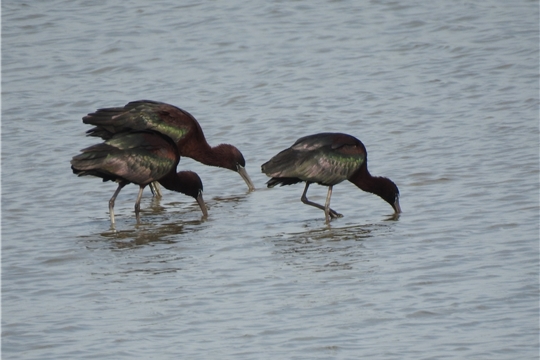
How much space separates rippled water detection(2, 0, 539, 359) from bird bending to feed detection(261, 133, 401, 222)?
261 mm

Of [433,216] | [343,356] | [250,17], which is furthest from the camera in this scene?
[250,17]

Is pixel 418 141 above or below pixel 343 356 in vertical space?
below

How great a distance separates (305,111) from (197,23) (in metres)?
6.15

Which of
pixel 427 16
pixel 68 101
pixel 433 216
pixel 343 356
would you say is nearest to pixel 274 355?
pixel 343 356

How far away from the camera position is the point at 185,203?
12.2m

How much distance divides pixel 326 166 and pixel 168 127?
2206 mm

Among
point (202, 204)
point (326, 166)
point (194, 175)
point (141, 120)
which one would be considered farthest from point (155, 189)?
point (326, 166)

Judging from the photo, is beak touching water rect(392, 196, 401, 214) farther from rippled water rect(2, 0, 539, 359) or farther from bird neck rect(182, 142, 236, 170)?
bird neck rect(182, 142, 236, 170)

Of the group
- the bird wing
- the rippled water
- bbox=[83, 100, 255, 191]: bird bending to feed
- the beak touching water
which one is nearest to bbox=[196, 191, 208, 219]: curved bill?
the rippled water

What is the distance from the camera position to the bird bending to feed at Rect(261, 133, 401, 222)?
10.6 m

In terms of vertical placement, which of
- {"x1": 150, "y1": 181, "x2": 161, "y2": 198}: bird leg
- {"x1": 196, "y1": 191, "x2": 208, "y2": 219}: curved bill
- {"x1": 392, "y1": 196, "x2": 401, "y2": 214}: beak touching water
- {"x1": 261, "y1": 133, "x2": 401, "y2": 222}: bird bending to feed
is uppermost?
{"x1": 261, "y1": 133, "x2": 401, "y2": 222}: bird bending to feed

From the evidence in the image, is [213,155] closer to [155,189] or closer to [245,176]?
[245,176]

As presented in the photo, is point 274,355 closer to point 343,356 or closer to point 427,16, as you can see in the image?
point 343,356

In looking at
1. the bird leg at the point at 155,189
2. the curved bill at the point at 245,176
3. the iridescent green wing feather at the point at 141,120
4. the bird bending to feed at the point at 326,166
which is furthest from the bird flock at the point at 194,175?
the curved bill at the point at 245,176
